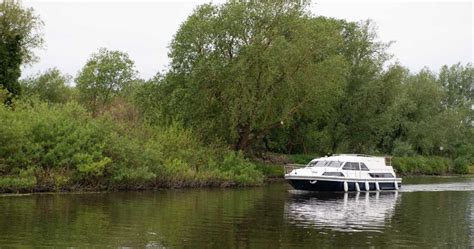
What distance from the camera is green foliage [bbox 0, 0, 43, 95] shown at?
6562 centimetres

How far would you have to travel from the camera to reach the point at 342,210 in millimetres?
35062

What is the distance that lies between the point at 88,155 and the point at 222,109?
743 inches

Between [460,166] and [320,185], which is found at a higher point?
[460,166]

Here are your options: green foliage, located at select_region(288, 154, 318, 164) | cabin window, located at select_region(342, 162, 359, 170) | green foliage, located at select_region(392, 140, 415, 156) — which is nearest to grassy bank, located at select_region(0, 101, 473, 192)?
cabin window, located at select_region(342, 162, 359, 170)

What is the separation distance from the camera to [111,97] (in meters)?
93.0

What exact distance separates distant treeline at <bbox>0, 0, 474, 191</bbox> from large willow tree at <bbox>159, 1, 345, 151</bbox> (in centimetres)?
12

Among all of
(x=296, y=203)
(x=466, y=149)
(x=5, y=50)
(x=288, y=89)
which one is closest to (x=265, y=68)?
(x=288, y=89)

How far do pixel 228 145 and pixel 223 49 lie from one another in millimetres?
8760

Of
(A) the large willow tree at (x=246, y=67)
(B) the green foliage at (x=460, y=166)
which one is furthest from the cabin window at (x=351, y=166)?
(B) the green foliage at (x=460, y=166)

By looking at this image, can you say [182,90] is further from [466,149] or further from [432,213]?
[466,149]

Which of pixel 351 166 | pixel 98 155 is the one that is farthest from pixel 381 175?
pixel 98 155

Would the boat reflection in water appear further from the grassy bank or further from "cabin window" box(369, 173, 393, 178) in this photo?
the grassy bank

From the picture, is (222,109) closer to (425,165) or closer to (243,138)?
(243,138)

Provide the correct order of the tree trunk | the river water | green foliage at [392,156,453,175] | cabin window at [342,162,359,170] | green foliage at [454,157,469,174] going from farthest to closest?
green foliage at [454,157,469,174]
green foliage at [392,156,453,175]
the tree trunk
cabin window at [342,162,359,170]
the river water
